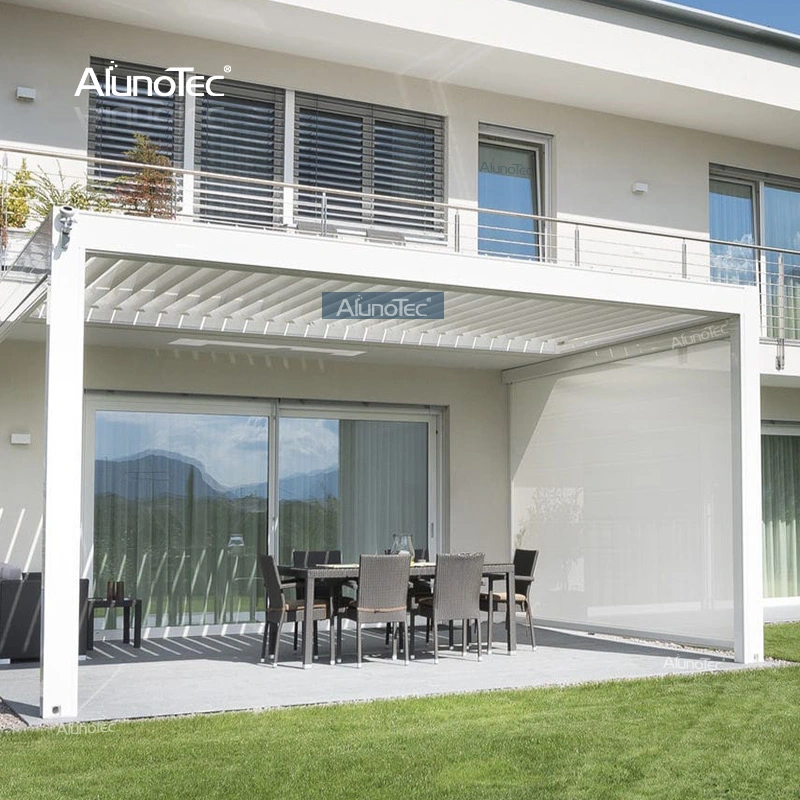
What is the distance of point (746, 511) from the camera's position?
31.4 ft

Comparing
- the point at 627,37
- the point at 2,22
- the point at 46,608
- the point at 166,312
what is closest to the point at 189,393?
the point at 166,312

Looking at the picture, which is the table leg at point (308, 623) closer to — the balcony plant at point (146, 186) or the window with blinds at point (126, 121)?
the balcony plant at point (146, 186)

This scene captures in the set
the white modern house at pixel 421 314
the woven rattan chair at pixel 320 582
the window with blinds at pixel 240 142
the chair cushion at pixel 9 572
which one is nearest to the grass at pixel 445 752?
the woven rattan chair at pixel 320 582

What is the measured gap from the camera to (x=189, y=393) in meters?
12.1

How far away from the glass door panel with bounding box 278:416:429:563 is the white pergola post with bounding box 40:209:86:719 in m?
5.47

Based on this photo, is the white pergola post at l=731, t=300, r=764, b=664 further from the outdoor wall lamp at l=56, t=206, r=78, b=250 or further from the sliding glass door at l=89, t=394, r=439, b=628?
the outdoor wall lamp at l=56, t=206, r=78, b=250

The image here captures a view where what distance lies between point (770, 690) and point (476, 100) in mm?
7925

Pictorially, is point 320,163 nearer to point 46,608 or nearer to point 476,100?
point 476,100

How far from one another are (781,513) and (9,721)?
36.4 feet

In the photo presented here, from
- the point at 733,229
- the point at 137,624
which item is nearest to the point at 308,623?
the point at 137,624

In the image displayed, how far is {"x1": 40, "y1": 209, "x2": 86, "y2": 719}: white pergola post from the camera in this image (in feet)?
22.9

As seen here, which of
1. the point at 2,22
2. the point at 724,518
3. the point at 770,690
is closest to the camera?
the point at 770,690

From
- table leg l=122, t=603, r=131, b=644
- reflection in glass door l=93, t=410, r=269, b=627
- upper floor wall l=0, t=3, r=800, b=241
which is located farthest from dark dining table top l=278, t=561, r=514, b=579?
upper floor wall l=0, t=3, r=800, b=241

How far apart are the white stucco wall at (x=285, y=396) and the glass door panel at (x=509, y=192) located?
1664mm
